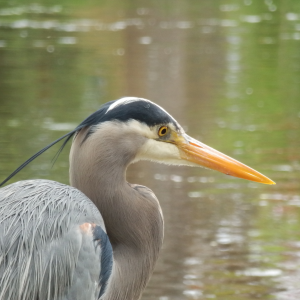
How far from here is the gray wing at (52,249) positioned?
134 inches

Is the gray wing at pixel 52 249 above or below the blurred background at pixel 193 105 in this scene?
above

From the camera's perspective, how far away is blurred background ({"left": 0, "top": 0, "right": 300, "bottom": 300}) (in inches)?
234

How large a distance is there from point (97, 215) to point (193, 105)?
7695 millimetres

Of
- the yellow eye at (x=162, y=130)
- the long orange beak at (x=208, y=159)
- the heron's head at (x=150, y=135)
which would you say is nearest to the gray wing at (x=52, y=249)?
the heron's head at (x=150, y=135)

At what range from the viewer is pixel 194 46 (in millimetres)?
16719

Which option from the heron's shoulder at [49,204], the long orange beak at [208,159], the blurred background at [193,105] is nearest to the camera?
the heron's shoulder at [49,204]

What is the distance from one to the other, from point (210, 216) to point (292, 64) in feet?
27.2

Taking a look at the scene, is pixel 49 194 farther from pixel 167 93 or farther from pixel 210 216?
pixel 167 93

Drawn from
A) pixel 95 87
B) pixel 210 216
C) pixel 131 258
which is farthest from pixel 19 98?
pixel 131 258

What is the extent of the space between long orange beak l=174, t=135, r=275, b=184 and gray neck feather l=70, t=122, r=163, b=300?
0.33 meters

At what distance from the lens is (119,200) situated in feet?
12.4

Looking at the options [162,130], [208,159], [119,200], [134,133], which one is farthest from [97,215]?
[208,159]

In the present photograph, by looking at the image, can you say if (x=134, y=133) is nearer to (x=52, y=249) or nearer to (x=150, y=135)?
(x=150, y=135)

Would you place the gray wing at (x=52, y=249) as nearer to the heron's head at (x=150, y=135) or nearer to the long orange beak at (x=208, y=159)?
the heron's head at (x=150, y=135)
